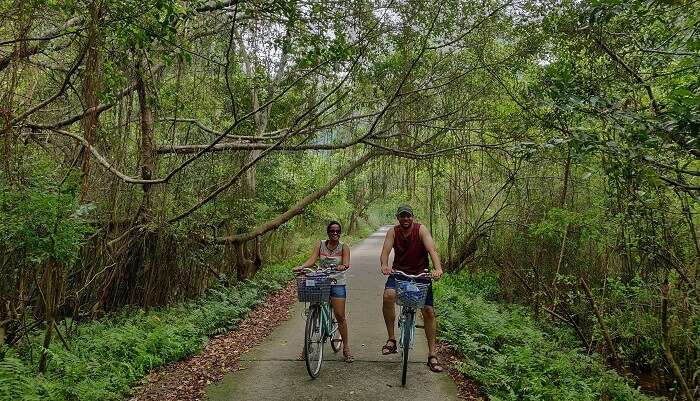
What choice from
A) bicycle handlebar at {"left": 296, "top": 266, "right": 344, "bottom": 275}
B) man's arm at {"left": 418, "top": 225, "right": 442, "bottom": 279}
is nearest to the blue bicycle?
man's arm at {"left": 418, "top": 225, "right": 442, "bottom": 279}

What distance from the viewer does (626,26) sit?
624 centimetres

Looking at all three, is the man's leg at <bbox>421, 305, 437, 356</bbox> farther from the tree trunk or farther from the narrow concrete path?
the tree trunk

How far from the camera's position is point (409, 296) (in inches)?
200

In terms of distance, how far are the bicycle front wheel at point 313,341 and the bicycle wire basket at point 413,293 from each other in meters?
1.03

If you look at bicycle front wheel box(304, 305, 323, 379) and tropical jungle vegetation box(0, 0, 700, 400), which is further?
bicycle front wheel box(304, 305, 323, 379)

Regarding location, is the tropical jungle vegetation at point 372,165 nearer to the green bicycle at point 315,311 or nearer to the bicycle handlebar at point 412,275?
the bicycle handlebar at point 412,275

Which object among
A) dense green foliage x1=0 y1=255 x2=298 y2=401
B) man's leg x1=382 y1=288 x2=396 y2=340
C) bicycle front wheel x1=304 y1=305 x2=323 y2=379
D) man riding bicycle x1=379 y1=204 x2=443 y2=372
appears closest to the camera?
dense green foliage x1=0 y1=255 x2=298 y2=401

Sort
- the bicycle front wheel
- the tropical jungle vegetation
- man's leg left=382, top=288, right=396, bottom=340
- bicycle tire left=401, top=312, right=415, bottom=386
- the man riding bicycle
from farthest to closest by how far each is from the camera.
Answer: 1. man's leg left=382, top=288, right=396, bottom=340
2. the man riding bicycle
3. the bicycle front wheel
4. bicycle tire left=401, top=312, right=415, bottom=386
5. the tropical jungle vegetation

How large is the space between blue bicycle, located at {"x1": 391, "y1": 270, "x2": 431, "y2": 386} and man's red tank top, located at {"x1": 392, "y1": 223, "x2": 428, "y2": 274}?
8.9 inches

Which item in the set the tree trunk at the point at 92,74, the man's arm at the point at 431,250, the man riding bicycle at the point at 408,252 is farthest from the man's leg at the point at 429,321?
the tree trunk at the point at 92,74

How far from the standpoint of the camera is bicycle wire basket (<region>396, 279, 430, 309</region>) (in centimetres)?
508

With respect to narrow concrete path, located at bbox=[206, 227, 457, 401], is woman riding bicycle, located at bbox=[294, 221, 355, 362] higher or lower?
higher

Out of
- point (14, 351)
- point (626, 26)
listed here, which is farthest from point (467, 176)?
point (14, 351)

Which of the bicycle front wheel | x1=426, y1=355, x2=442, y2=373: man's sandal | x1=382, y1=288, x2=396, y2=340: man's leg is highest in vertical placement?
x1=382, y1=288, x2=396, y2=340: man's leg
